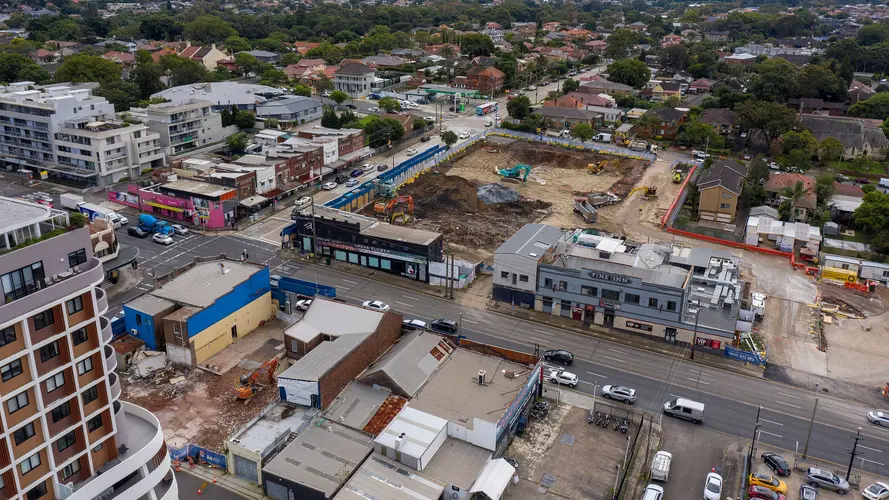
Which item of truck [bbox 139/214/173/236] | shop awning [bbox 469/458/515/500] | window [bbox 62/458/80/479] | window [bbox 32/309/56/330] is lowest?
shop awning [bbox 469/458/515/500]

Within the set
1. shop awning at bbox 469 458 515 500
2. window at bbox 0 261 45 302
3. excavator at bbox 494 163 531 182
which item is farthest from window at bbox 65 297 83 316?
excavator at bbox 494 163 531 182

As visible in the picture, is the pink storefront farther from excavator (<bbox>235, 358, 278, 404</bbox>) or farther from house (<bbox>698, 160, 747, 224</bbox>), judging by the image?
house (<bbox>698, 160, 747, 224</bbox>)

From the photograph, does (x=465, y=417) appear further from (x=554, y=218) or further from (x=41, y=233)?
(x=554, y=218)

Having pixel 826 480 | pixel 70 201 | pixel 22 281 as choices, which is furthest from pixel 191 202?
pixel 826 480

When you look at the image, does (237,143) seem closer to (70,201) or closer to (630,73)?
(70,201)

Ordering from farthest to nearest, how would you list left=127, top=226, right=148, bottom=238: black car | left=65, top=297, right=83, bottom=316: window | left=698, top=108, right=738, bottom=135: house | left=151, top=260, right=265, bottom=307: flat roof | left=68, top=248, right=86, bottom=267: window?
1. left=698, top=108, right=738, bottom=135: house
2. left=127, top=226, right=148, bottom=238: black car
3. left=151, top=260, right=265, bottom=307: flat roof
4. left=68, top=248, right=86, bottom=267: window
5. left=65, top=297, right=83, bottom=316: window

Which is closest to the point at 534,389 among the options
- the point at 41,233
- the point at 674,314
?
the point at 674,314
